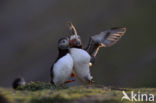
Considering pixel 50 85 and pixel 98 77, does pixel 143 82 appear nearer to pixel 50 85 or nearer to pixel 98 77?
pixel 98 77

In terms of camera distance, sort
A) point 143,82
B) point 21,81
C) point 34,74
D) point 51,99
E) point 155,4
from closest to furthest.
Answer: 1. point 51,99
2. point 21,81
3. point 143,82
4. point 34,74
5. point 155,4

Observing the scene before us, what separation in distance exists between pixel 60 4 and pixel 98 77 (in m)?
23.7

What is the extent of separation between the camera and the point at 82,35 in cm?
4453

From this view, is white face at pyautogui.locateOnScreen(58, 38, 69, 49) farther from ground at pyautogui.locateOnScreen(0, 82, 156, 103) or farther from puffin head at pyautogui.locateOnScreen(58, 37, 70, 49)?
ground at pyautogui.locateOnScreen(0, 82, 156, 103)

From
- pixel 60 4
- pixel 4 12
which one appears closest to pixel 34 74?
pixel 60 4

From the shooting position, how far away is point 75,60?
1268cm

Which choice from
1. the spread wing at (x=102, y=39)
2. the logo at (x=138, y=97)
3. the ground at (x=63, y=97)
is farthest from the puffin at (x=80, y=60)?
the logo at (x=138, y=97)

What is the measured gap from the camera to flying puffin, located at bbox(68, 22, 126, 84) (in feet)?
41.6

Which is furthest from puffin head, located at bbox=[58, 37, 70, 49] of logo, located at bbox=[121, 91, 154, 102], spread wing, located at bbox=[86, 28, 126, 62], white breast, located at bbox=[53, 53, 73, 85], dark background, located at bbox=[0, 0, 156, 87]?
dark background, located at bbox=[0, 0, 156, 87]

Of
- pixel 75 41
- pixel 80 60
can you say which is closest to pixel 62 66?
pixel 80 60

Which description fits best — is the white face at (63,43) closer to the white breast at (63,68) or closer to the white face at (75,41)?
the white face at (75,41)

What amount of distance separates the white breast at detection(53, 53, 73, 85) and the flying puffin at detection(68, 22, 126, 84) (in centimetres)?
21

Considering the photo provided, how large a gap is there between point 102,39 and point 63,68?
68.7 inches

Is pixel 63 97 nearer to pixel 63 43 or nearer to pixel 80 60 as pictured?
pixel 80 60
